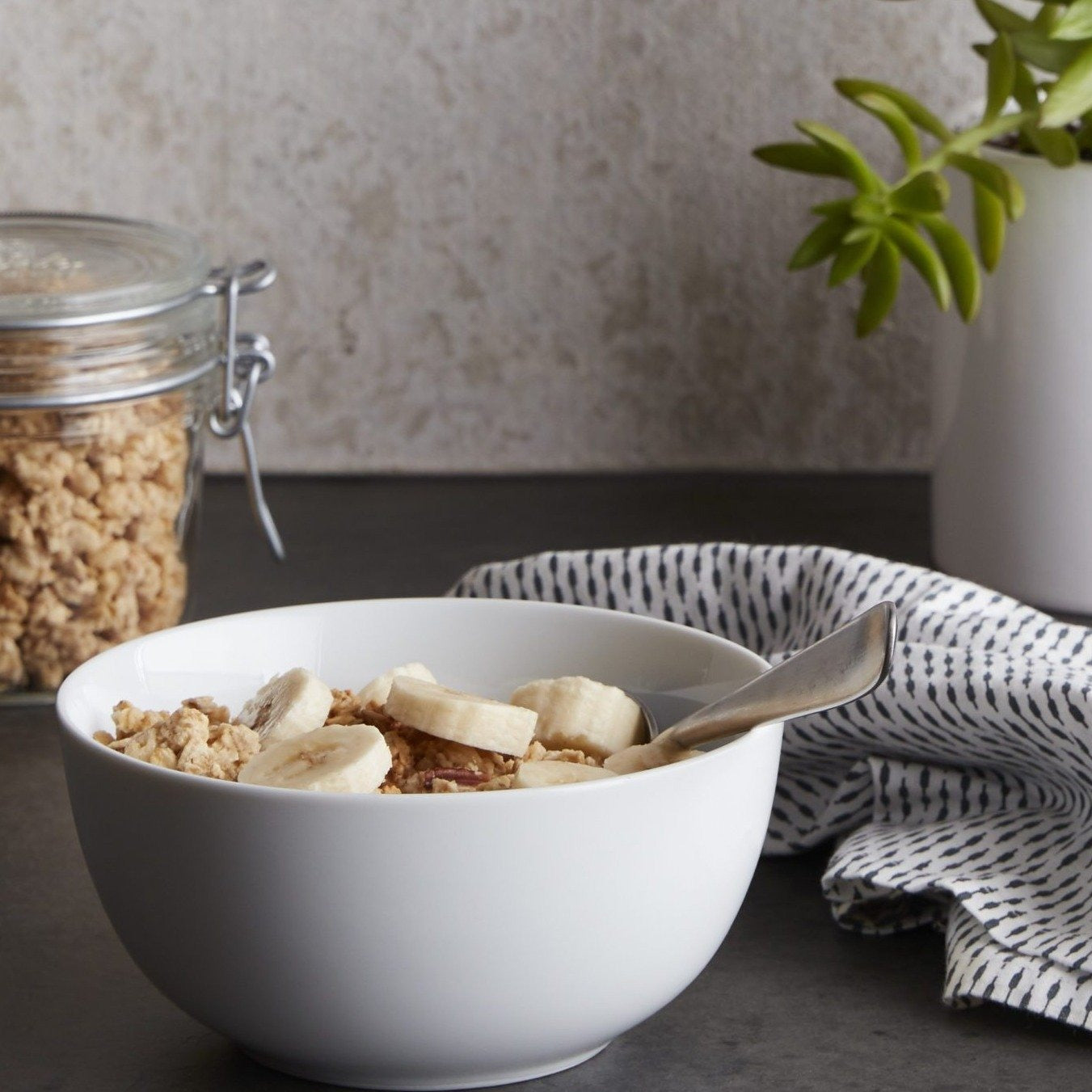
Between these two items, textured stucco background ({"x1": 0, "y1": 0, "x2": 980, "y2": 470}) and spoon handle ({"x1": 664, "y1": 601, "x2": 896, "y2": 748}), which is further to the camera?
textured stucco background ({"x1": 0, "y1": 0, "x2": 980, "y2": 470})

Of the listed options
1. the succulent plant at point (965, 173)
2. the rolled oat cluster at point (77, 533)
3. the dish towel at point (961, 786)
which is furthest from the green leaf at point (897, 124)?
the rolled oat cluster at point (77, 533)

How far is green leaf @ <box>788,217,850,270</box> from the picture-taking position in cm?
82

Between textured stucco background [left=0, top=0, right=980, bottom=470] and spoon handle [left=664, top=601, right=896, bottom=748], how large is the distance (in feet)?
2.25

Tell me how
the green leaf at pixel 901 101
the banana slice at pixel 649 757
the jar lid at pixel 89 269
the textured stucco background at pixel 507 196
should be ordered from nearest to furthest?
the banana slice at pixel 649 757 < the jar lid at pixel 89 269 < the green leaf at pixel 901 101 < the textured stucco background at pixel 507 196

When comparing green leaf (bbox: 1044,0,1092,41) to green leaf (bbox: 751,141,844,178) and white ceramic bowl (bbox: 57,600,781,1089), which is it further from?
white ceramic bowl (bbox: 57,600,781,1089)

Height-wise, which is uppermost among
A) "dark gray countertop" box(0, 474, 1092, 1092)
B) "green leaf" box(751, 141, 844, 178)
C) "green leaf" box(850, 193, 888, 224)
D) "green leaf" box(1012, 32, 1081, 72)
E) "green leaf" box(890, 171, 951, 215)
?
"green leaf" box(1012, 32, 1081, 72)

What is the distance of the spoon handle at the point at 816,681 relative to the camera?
41cm

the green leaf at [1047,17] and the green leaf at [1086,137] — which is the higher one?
the green leaf at [1047,17]

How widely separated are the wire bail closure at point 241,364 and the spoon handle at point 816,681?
44cm

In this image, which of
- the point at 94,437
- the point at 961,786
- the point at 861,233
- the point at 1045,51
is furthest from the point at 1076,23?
the point at 94,437

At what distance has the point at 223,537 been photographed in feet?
3.39

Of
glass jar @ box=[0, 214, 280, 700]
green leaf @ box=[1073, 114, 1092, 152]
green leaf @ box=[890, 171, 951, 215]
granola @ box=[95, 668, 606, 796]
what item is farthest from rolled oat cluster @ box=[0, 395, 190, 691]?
green leaf @ box=[1073, 114, 1092, 152]

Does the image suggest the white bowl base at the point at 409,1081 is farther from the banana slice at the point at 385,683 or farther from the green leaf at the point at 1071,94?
the green leaf at the point at 1071,94

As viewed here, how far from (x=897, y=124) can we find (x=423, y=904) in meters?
0.56
